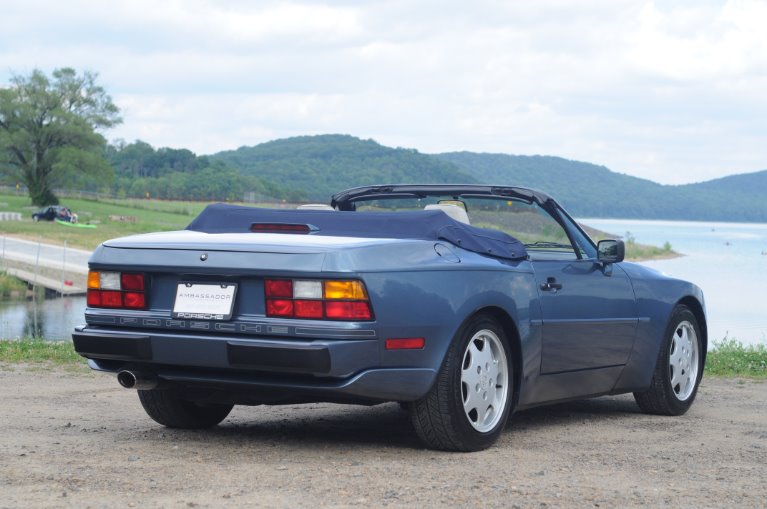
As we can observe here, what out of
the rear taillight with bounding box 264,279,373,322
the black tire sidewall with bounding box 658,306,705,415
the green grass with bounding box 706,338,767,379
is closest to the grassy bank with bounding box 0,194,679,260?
the green grass with bounding box 706,338,767,379

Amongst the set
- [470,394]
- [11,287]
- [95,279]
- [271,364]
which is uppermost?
[95,279]

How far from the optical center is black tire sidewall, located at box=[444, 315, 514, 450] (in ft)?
19.2

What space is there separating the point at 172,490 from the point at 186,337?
3.40 ft

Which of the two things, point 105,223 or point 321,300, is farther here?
point 105,223

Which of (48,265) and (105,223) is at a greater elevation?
(105,223)

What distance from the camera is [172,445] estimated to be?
6160 mm

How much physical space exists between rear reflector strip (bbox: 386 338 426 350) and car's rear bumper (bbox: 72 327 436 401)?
0.08 m

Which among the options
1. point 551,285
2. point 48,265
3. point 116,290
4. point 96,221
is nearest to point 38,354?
point 116,290

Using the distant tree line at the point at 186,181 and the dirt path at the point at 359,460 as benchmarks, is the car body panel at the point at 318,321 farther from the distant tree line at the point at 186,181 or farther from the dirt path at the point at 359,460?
the distant tree line at the point at 186,181

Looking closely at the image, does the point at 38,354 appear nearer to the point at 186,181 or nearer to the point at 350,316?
the point at 350,316

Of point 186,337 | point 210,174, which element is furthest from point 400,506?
point 210,174

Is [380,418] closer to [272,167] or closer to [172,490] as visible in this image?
[172,490]

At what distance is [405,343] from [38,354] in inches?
270

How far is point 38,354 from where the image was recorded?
37.8 feet
